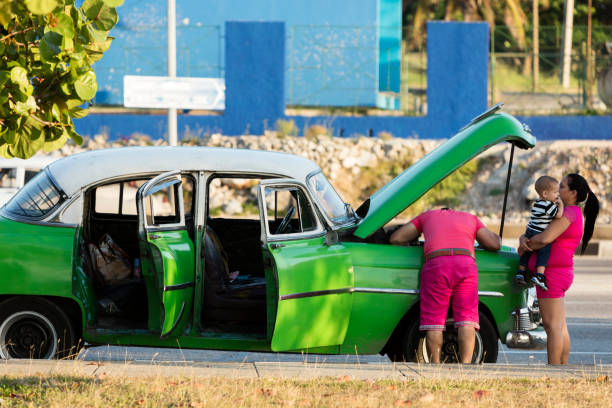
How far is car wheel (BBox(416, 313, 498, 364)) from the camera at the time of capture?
7.23 metres

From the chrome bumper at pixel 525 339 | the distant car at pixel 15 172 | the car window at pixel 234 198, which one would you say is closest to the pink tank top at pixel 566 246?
the chrome bumper at pixel 525 339

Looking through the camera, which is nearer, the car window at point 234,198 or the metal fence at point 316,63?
the car window at point 234,198

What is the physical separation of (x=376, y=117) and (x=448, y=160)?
18.1 metres

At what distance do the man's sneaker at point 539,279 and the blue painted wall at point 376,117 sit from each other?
18072 millimetres

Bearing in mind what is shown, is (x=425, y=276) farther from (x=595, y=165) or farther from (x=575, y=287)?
(x=595, y=165)

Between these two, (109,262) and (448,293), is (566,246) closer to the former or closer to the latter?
(448,293)

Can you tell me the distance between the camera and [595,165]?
906 inches

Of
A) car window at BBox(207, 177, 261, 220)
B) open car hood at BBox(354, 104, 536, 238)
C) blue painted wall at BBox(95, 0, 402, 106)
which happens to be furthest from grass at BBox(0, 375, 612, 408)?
Result: blue painted wall at BBox(95, 0, 402, 106)

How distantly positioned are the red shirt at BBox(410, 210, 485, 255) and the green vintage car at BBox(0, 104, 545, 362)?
0.19 meters

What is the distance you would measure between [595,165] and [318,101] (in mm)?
9029

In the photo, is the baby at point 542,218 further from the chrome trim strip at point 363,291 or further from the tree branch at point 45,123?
the tree branch at point 45,123

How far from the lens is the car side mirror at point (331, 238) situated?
720 cm

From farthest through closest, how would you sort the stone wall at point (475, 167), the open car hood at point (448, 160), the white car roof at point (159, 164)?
1. the stone wall at point (475, 167)
2. the white car roof at point (159, 164)
3. the open car hood at point (448, 160)

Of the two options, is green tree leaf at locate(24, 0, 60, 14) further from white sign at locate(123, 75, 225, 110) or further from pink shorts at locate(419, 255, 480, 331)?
white sign at locate(123, 75, 225, 110)
